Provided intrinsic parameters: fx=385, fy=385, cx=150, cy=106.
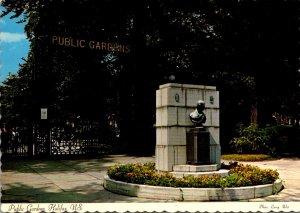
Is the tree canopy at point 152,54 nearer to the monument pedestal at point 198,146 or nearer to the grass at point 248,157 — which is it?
the grass at point 248,157

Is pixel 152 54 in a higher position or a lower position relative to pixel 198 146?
higher

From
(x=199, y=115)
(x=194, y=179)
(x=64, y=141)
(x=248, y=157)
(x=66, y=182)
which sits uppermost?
(x=199, y=115)

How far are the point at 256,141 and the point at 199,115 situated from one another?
1076 centimetres

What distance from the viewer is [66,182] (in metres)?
12.5

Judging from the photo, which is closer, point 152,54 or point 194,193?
point 194,193

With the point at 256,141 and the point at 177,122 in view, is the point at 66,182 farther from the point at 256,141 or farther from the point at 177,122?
the point at 256,141

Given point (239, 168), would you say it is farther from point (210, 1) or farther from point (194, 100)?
point (210, 1)

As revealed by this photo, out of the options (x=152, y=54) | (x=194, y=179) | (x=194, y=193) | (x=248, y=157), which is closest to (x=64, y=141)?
(x=152, y=54)

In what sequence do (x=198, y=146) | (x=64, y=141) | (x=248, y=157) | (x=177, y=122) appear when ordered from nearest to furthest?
1. (x=198, y=146)
2. (x=177, y=122)
3. (x=248, y=157)
4. (x=64, y=141)

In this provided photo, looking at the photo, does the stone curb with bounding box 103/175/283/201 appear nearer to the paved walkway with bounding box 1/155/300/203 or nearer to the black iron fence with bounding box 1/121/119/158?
the paved walkway with bounding box 1/155/300/203

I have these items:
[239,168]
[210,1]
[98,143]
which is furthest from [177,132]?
[210,1]

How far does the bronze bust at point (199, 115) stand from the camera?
11.7 meters

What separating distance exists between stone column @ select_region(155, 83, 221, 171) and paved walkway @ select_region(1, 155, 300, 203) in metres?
2.17

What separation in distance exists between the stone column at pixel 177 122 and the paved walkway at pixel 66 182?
2172mm
